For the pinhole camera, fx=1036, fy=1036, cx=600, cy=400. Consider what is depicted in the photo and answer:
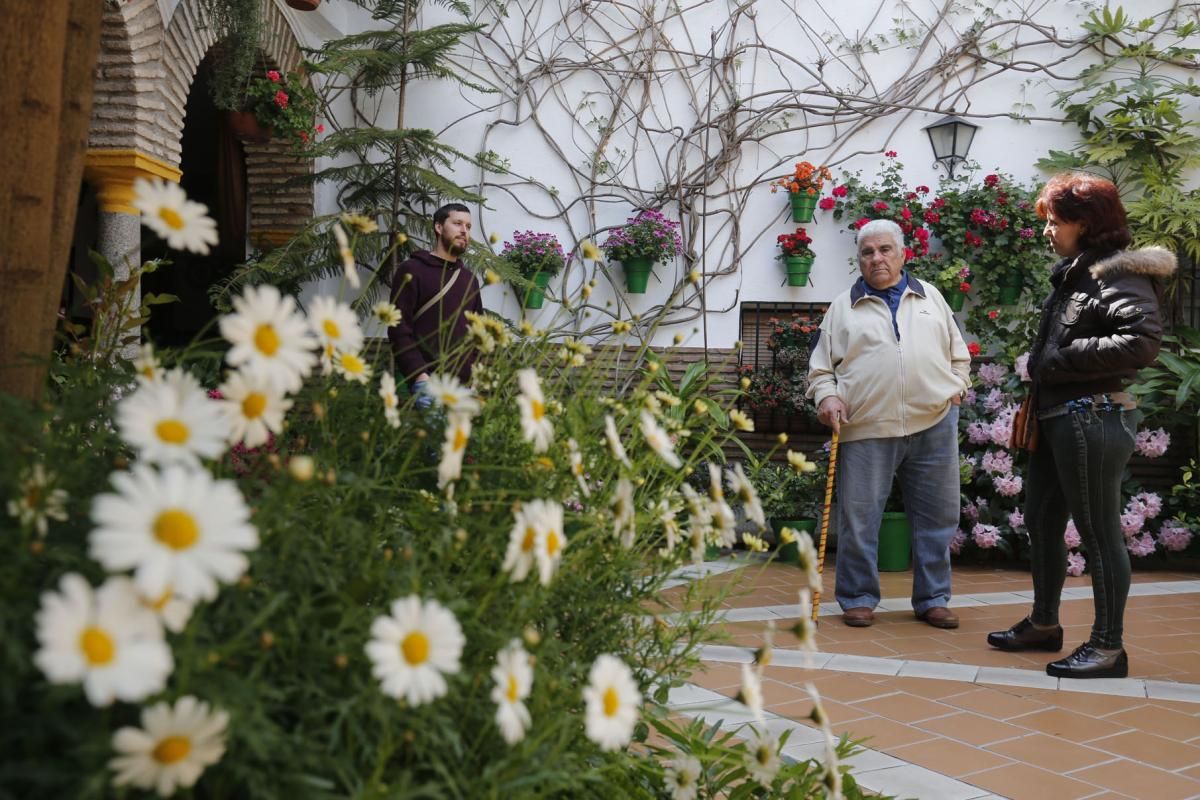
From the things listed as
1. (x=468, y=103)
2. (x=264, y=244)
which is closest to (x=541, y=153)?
(x=468, y=103)

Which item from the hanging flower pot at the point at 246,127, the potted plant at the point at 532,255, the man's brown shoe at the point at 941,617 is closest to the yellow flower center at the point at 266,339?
the man's brown shoe at the point at 941,617

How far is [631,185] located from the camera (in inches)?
303

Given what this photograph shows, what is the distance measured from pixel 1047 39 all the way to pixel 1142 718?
5.66 metres

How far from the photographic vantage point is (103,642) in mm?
723

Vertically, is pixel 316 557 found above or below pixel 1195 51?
below

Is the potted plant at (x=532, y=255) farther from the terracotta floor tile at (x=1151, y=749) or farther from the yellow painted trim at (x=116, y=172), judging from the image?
the terracotta floor tile at (x=1151, y=749)

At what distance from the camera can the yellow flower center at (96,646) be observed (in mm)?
714

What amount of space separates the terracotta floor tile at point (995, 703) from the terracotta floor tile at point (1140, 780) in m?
0.46

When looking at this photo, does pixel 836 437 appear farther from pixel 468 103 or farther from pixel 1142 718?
pixel 468 103

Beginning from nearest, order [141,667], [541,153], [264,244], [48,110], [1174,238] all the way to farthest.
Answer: [141,667]
[48,110]
[1174,238]
[264,244]
[541,153]

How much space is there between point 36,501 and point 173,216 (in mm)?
314

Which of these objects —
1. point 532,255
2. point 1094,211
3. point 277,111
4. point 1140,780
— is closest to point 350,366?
point 1140,780

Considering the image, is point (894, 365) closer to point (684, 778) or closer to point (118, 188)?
point (684, 778)

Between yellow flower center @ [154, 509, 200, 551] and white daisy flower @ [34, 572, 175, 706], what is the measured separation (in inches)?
1.7
